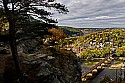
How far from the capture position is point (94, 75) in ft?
399

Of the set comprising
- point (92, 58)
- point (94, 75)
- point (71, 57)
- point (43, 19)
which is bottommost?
point (92, 58)

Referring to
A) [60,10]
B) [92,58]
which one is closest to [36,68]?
[60,10]

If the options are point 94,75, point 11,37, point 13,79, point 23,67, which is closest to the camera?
point 11,37

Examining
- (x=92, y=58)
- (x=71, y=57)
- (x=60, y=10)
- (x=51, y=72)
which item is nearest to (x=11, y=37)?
(x=60, y=10)

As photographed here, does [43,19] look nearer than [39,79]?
Yes

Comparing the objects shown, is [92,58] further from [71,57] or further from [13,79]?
[13,79]

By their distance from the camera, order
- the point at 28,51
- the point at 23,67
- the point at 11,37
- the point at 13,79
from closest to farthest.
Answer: the point at 11,37 → the point at 13,79 → the point at 23,67 → the point at 28,51

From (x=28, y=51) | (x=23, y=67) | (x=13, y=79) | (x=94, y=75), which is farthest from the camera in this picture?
(x=94, y=75)

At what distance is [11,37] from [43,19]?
273 centimetres

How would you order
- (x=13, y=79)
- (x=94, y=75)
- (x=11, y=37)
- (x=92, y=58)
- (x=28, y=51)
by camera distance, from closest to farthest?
(x=11, y=37)
(x=13, y=79)
(x=28, y=51)
(x=94, y=75)
(x=92, y=58)

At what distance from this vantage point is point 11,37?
17.8 m

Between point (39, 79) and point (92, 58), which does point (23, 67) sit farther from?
point (92, 58)

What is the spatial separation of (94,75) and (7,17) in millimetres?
108363

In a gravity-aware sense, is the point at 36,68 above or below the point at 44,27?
below
